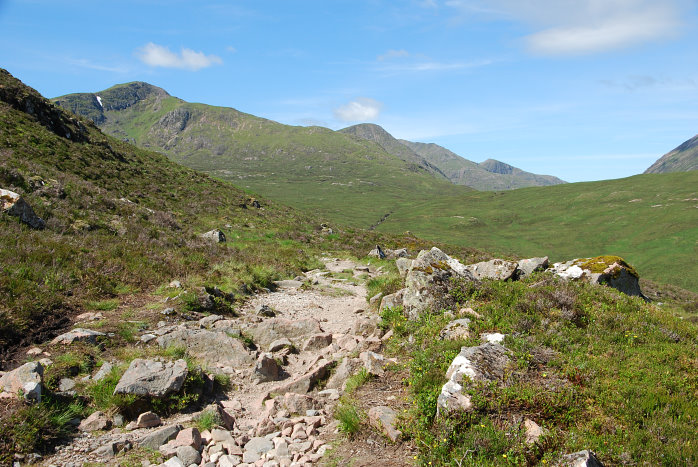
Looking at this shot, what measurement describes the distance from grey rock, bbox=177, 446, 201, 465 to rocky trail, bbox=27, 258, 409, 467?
0.6 inches

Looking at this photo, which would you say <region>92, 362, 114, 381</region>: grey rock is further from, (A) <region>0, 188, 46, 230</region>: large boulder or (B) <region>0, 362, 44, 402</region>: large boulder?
(A) <region>0, 188, 46, 230</region>: large boulder

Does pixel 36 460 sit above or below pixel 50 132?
below

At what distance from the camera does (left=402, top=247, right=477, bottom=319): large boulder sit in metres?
10.4

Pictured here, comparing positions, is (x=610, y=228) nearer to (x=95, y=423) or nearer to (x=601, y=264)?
(x=601, y=264)

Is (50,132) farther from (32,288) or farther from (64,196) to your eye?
(32,288)

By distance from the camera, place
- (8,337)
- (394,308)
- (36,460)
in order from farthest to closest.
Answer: (394,308) → (8,337) → (36,460)

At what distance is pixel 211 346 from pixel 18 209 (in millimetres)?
11094

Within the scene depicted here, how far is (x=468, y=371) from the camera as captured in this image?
6.45 m

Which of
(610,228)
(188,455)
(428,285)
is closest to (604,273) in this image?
(428,285)

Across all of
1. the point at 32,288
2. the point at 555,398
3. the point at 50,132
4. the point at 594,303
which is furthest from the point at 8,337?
the point at 50,132

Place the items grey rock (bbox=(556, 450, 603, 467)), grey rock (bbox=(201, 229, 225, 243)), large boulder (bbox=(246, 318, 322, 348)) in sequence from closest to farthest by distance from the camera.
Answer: grey rock (bbox=(556, 450, 603, 467)) < large boulder (bbox=(246, 318, 322, 348)) < grey rock (bbox=(201, 229, 225, 243))

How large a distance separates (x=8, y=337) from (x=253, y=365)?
17.7 feet

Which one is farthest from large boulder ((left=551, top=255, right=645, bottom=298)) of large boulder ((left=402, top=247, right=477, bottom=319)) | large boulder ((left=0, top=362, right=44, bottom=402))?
large boulder ((left=0, top=362, right=44, bottom=402))

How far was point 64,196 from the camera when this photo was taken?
1994 centimetres
